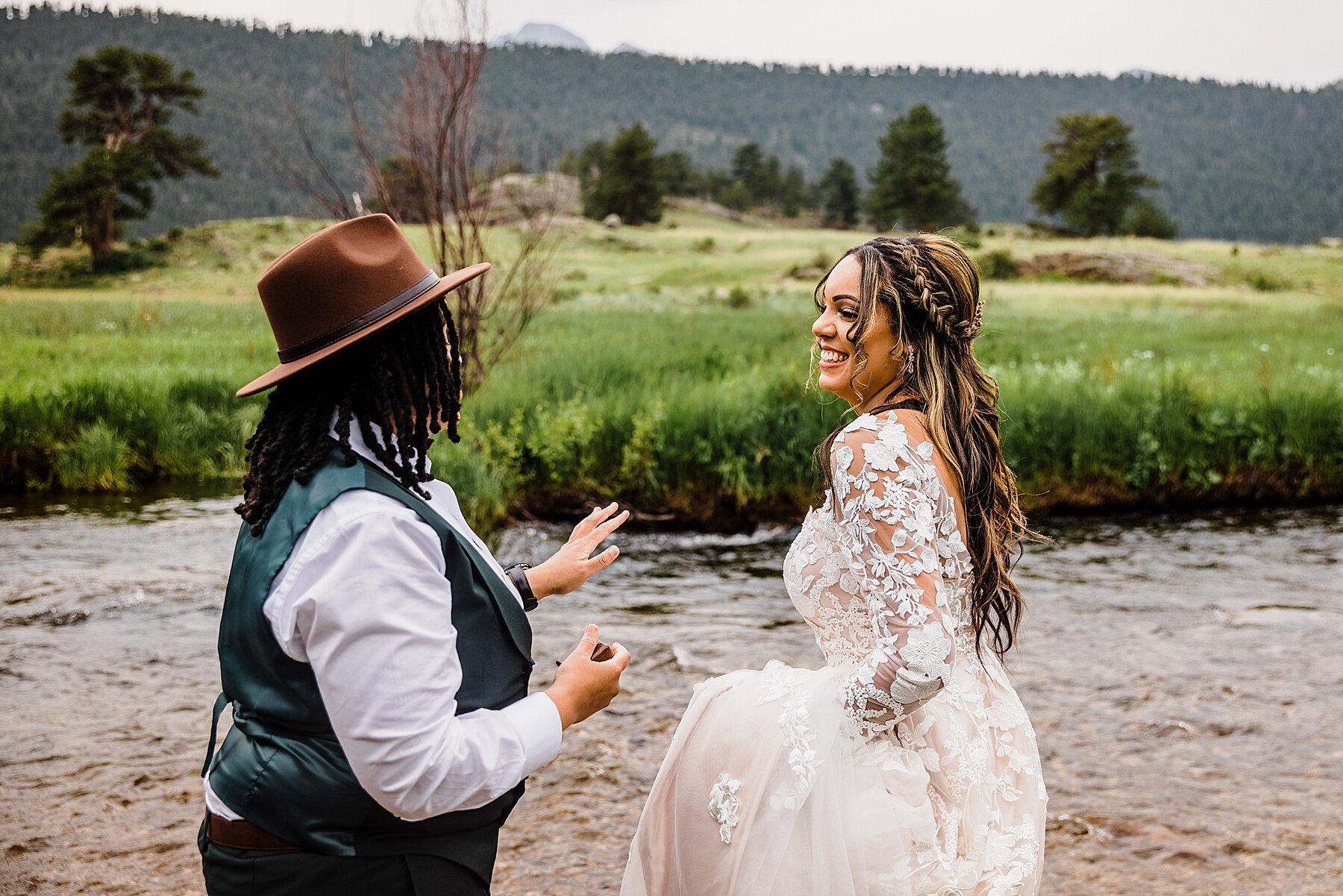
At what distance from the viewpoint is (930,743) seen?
238cm

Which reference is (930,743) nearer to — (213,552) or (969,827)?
(969,827)

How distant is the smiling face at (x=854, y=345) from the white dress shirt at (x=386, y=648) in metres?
1.19

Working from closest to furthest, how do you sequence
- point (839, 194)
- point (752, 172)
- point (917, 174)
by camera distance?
1. point (917, 174)
2. point (752, 172)
3. point (839, 194)

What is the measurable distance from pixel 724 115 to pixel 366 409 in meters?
162

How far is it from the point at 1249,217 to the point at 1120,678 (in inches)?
4263

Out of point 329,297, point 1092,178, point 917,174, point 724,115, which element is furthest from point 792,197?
point 329,297

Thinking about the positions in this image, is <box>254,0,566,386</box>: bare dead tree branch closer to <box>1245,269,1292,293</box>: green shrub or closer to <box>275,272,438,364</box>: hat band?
<box>275,272,438,364</box>: hat band

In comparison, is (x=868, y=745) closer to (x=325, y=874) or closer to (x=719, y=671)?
(x=325, y=874)

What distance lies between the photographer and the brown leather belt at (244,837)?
5.58ft

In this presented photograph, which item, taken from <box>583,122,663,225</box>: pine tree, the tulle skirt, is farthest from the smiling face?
<box>583,122,663,225</box>: pine tree

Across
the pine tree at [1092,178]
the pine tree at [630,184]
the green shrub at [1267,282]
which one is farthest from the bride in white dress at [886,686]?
the pine tree at [1092,178]

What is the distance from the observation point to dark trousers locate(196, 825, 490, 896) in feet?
5.55

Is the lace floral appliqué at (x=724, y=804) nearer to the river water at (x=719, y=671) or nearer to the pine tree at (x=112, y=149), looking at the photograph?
the river water at (x=719, y=671)

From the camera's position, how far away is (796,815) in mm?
2242
